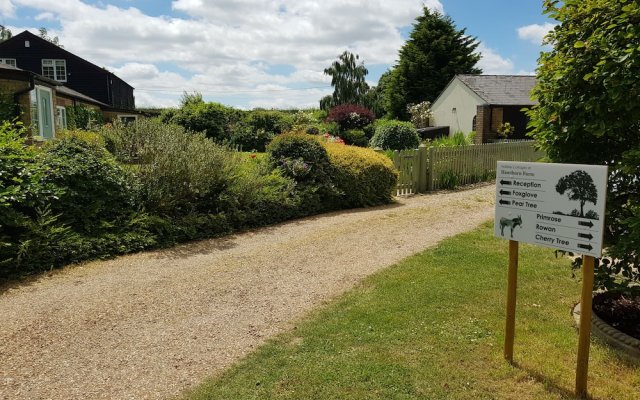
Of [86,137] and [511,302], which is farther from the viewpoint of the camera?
[86,137]

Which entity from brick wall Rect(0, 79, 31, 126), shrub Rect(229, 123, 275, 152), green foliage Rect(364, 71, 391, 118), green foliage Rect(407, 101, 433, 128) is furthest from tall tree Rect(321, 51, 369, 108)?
brick wall Rect(0, 79, 31, 126)

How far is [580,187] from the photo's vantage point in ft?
11.1

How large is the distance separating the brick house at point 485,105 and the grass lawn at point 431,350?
74.2ft

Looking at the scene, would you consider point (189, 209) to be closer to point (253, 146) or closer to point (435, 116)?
point (253, 146)

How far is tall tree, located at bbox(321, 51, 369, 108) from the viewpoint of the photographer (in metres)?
47.1

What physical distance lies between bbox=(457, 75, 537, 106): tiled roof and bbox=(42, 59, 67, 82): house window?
3152 centimetres

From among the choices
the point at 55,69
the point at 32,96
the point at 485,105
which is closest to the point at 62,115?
the point at 32,96

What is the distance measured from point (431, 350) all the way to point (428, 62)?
40.4m

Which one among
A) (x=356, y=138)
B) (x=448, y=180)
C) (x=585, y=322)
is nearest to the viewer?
(x=585, y=322)

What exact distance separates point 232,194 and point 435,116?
85.9 feet

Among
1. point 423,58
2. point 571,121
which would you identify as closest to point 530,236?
point 571,121

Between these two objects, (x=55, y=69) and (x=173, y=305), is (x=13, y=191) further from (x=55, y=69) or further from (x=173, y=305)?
(x=55, y=69)

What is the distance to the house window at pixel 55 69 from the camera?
40.0m

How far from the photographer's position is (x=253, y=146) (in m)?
26.5
